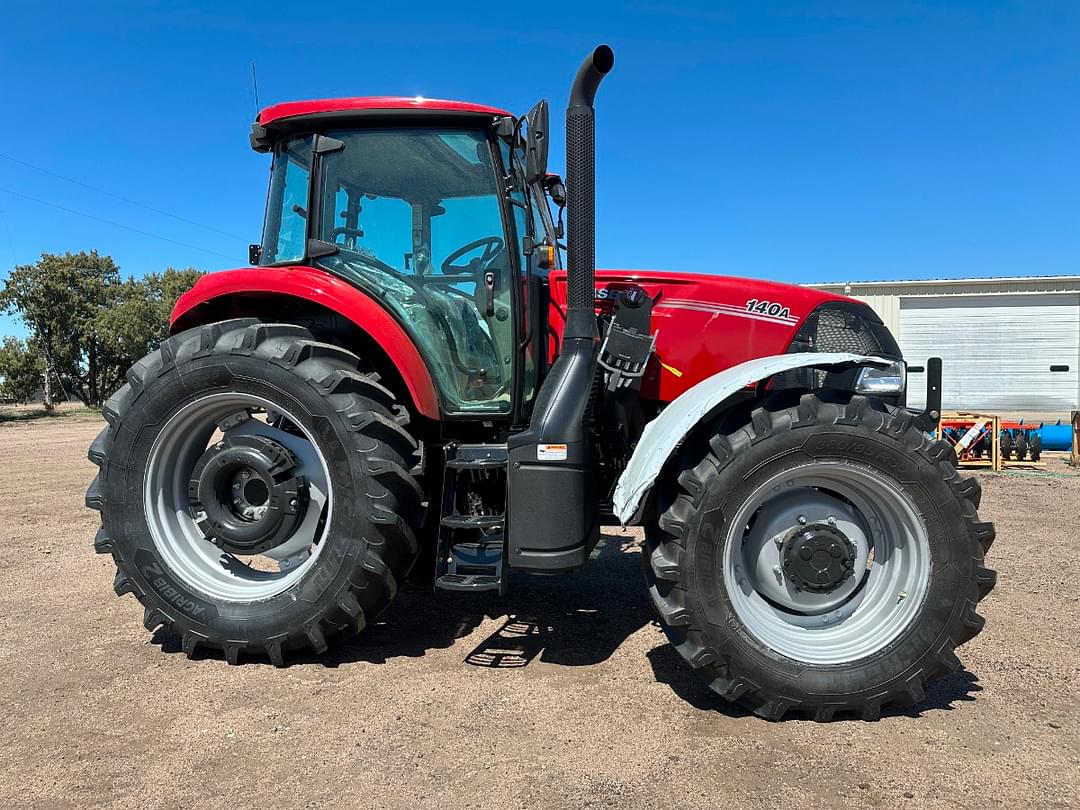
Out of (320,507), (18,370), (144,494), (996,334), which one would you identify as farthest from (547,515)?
(18,370)

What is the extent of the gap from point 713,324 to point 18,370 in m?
27.2

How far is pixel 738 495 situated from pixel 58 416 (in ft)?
83.8

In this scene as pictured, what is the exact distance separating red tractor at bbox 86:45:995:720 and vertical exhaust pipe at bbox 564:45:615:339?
1 cm

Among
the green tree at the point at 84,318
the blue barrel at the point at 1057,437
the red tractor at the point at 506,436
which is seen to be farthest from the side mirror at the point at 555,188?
the green tree at the point at 84,318

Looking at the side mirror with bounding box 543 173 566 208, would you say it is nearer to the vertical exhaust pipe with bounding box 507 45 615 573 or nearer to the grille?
the vertical exhaust pipe with bounding box 507 45 615 573

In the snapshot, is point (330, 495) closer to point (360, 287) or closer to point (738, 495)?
point (360, 287)

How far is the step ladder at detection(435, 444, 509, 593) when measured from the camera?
2.90m

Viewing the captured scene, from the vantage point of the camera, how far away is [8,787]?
85.0 inches

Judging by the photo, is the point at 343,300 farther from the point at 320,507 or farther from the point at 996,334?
the point at 996,334

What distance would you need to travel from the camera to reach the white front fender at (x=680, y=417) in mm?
2594

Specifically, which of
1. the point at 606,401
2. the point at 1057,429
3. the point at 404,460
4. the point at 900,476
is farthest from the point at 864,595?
the point at 1057,429

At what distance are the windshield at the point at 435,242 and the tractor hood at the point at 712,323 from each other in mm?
702

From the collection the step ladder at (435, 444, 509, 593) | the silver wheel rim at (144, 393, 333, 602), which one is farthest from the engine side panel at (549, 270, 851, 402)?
the silver wheel rim at (144, 393, 333, 602)

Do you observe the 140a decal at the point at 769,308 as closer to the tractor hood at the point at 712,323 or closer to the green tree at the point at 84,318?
the tractor hood at the point at 712,323
